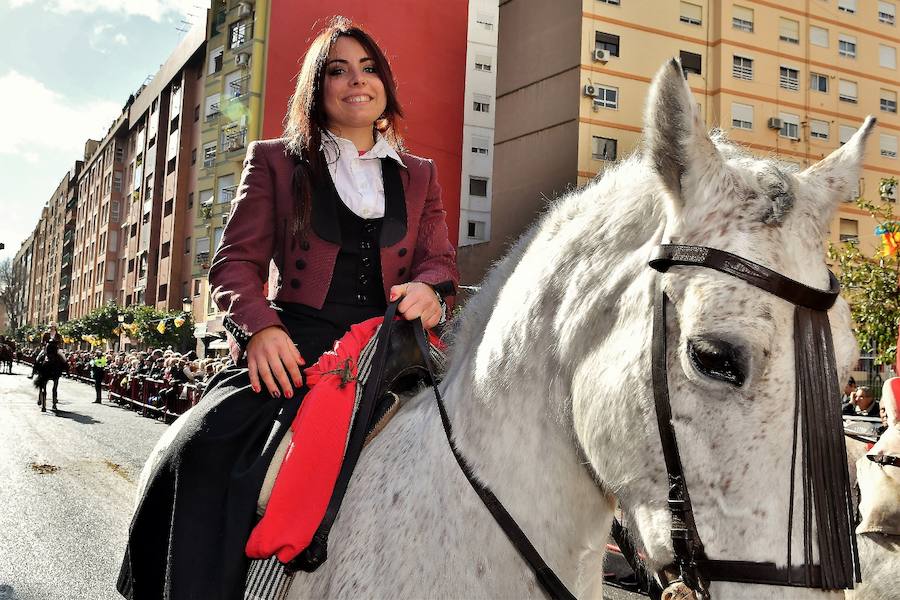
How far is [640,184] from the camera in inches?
63.0

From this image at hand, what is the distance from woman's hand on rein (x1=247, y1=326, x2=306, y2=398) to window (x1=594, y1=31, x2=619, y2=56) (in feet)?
103

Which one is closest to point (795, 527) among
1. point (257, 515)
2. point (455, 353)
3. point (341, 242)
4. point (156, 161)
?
point (455, 353)

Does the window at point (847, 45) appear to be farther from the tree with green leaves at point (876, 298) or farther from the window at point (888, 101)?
the tree with green leaves at point (876, 298)

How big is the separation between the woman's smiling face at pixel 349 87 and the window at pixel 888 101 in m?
39.7

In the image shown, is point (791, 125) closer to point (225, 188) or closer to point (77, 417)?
point (225, 188)

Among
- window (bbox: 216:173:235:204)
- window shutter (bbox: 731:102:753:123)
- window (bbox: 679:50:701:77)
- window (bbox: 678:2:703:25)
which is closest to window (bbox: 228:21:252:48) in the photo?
window (bbox: 216:173:235:204)

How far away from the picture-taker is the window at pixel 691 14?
31672 millimetres

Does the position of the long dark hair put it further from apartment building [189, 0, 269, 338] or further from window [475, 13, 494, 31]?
window [475, 13, 494, 31]

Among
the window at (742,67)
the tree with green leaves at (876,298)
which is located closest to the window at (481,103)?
the window at (742,67)

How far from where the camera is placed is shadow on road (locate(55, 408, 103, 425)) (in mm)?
16872

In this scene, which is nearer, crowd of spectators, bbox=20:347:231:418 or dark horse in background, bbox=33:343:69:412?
crowd of spectators, bbox=20:347:231:418

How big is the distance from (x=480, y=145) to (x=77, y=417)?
2751 centimetres

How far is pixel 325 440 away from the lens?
1826 mm

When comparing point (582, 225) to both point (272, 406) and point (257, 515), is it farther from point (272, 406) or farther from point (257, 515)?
point (257, 515)
